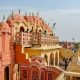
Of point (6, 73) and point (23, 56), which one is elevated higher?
point (23, 56)

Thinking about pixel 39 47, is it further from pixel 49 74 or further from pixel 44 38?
pixel 49 74

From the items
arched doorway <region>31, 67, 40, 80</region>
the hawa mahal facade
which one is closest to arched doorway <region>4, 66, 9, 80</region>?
the hawa mahal facade

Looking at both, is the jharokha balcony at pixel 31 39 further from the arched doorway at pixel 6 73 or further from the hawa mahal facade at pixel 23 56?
the arched doorway at pixel 6 73

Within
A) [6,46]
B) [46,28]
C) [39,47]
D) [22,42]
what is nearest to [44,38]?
[39,47]

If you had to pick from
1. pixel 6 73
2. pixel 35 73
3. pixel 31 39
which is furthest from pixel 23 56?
pixel 31 39

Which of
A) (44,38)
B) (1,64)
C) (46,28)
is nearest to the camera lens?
(1,64)

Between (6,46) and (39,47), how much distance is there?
3.61m

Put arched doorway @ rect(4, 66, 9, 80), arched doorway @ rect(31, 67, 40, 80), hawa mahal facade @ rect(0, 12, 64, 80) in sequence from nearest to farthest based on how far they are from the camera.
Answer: hawa mahal facade @ rect(0, 12, 64, 80), arched doorway @ rect(31, 67, 40, 80), arched doorway @ rect(4, 66, 9, 80)

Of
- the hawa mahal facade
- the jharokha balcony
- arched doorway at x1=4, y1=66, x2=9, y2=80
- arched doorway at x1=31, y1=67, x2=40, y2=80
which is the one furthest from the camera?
the jharokha balcony

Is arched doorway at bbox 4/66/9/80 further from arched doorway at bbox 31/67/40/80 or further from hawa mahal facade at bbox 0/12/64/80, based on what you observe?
arched doorway at bbox 31/67/40/80

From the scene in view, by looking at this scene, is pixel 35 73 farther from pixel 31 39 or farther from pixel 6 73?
pixel 31 39

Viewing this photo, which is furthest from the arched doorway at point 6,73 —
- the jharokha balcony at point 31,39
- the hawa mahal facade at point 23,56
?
the jharokha balcony at point 31,39

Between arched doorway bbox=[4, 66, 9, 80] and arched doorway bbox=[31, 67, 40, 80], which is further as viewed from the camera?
arched doorway bbox=[4, 66, 9, 80]

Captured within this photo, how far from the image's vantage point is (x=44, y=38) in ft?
71.8
